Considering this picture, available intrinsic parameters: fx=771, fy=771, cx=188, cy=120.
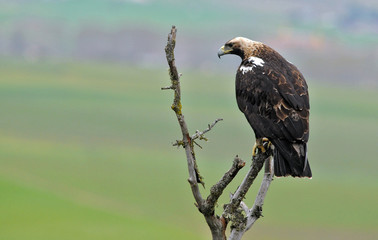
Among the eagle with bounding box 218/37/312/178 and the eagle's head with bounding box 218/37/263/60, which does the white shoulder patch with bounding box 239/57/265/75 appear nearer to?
the eagle with bounding box 218/37/312/178

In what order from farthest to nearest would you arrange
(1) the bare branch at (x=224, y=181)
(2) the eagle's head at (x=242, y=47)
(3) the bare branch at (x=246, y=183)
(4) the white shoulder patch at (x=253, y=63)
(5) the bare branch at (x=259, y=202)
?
(2) the eagle's head at (x=242, y=47) → (4) the white shoulder patch at (x=253, y=63) → (5) the bare branch at (x=259, y=202) → (3) the bare branch at (x=246, y=183) → (1) the bare branch at (x=224, y=181)

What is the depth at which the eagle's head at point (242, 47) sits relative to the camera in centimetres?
1224

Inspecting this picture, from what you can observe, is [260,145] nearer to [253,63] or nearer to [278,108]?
[278,108]

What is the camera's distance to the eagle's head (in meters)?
12.2

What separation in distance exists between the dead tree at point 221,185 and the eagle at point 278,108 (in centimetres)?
29

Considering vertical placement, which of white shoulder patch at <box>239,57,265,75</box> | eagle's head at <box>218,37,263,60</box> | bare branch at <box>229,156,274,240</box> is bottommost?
bare branch at <box>229,156,274,240</box>

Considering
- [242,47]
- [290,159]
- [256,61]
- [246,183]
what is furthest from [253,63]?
[246,183]

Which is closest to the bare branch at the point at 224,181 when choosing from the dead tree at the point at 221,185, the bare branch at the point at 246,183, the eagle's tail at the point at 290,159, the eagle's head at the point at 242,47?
the dead tree at the point at 221,185

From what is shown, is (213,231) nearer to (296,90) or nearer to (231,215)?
(231,215)

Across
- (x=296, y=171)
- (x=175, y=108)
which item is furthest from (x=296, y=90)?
(x=175, y=108)

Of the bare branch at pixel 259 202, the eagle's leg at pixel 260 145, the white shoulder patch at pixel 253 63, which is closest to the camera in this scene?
the bare branch at pixel 259 202

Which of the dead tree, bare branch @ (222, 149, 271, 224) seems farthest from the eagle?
the dead tree

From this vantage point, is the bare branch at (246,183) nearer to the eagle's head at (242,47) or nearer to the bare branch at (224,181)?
the bare branch at (224,181)

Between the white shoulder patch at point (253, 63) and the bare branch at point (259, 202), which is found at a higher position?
→ the white shoulder patch at point (253, 63)
